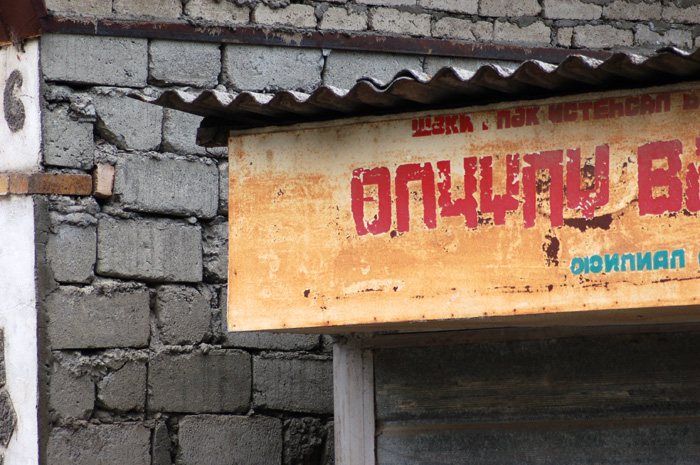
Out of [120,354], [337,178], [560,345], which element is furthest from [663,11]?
[120,354]

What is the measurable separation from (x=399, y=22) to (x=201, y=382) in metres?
2.37

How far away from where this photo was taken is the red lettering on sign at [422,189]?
3.37 m

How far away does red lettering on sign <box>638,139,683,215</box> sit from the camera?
3.08 metres

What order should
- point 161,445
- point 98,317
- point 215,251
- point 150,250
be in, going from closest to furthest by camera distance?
1. point 98,317
2. point 161,445
3. point 150,250
4. point 215,251

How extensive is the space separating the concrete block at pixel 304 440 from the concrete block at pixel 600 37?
2.84m

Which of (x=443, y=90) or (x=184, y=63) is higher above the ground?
(x=184, y=63)

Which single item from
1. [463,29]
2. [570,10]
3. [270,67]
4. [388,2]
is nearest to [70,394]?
[270,67]

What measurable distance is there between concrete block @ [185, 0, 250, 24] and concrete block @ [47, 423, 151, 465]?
220cm

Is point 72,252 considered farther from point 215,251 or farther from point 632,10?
point 632,10

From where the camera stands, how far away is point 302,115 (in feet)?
11.8

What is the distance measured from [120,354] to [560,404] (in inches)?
86.6

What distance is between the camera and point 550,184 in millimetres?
3238

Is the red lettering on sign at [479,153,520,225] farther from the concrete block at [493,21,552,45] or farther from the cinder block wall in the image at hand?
the concrete block at [493,21,552,45]

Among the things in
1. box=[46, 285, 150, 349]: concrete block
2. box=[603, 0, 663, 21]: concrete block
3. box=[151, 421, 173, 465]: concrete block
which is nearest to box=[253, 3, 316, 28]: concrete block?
box=[46, 285, 150, 349]: concrete block
